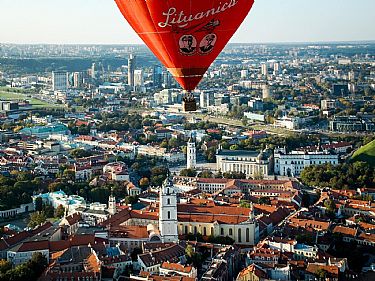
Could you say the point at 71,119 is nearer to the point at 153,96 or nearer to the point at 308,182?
the point at 153,96

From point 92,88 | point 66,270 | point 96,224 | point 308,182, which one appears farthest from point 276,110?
point 66,270

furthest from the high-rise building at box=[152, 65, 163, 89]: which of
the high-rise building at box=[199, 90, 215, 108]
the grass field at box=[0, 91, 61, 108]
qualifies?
the high-rise building at box=[199, 90, 215, 108]

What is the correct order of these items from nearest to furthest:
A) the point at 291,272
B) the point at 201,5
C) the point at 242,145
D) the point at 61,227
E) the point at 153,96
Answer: the point at 201,5
the point at 291,272
the point at 61,227
the point at 242,145
the point at 153,96

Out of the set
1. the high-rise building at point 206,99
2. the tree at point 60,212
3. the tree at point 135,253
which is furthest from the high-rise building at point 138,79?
the tree at point 135,253

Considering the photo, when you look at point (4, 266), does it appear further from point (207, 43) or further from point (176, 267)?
point (207, 43)

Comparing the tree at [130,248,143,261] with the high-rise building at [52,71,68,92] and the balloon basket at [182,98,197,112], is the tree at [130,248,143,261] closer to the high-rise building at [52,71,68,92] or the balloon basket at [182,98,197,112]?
the balloon basket at [182,98,197,112]

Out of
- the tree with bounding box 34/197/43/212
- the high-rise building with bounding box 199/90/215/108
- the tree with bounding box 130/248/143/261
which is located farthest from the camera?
the high-rise building with bounding box 199/90/215/108
